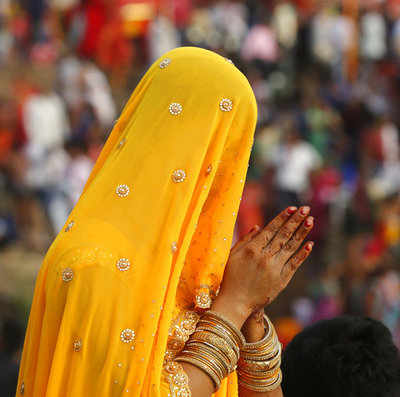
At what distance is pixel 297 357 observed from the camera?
1.88 meters

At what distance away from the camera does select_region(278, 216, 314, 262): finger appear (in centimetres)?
163

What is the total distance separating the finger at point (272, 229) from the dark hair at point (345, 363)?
1.28 ft

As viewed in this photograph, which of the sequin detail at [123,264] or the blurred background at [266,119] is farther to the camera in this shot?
the blurred background at [266,119]

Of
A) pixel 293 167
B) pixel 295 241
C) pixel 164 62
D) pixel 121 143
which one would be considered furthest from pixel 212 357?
pixel 293 167

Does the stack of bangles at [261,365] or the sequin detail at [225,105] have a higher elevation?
the sequin detail at [225,105]

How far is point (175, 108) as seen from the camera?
1.55 meters

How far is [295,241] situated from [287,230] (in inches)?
1.3

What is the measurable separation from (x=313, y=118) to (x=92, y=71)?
2.97 metres

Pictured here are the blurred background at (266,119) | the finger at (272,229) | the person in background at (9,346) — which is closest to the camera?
the finger at (272,229)

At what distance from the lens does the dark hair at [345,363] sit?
175 centimetres

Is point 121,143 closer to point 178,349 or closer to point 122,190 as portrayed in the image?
point 122,190

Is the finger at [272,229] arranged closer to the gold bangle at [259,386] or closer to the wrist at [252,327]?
the wrist at [252,327]

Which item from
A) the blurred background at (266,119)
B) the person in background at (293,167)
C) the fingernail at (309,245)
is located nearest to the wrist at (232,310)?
the fingernail at (309,245)

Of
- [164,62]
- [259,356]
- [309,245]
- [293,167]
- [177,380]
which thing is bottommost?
[177,380]
